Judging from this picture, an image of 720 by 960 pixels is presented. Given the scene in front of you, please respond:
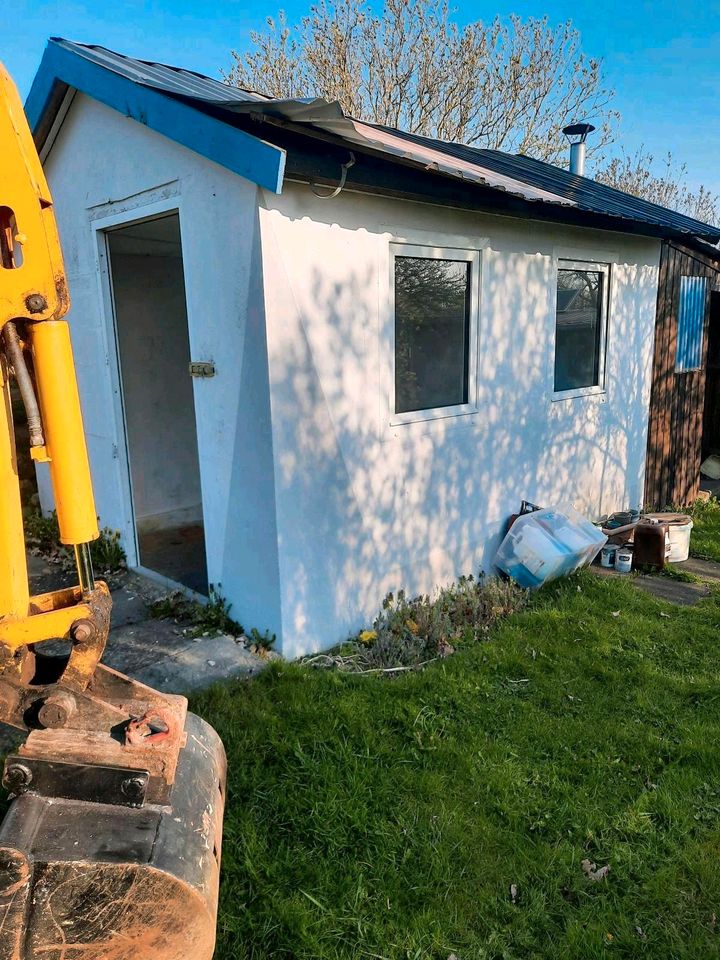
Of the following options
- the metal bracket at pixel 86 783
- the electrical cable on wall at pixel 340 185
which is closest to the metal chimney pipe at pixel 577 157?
the electrical cable on wall at pixel 340 185

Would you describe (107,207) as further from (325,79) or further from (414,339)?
(325,79)

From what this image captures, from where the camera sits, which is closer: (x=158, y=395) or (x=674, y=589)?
(x=674, y=589)

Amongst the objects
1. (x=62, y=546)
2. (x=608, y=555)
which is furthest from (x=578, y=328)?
(x=62, y=546)

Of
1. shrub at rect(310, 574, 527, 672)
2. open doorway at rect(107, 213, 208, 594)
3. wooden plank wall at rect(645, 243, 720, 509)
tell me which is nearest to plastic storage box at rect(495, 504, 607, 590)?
shrub at rect(310, 574, 527, 672)

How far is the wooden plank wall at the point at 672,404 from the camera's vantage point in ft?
24.5

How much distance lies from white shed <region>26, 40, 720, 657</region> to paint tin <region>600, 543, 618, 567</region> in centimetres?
69

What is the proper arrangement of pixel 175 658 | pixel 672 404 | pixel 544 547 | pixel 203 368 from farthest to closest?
1. pixel 672 404
2. pixel 544 547
3. pixel 203 368
4. pixel 175 658

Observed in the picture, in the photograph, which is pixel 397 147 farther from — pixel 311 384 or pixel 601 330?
pixel 601 330

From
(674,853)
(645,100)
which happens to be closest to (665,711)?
(674,853)

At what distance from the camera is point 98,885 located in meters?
1.56

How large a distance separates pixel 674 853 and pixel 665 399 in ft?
20.2

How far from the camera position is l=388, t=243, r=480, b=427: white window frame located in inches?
173

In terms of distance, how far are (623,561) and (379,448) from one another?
2.77m

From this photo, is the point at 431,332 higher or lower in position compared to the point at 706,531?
higher
